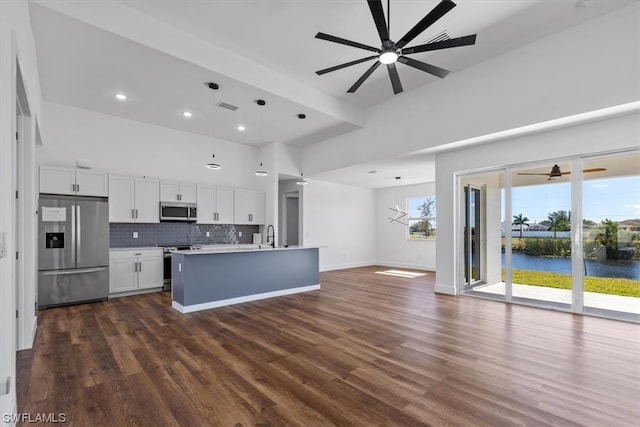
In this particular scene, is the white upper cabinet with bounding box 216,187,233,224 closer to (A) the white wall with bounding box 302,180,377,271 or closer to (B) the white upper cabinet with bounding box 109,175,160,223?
(B) the white upper cabinet with bounding box 109,175,160,223

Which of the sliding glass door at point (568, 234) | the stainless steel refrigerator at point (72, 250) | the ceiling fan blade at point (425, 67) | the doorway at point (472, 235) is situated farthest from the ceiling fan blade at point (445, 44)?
the stainless steel refrigerator at point (72, 250)

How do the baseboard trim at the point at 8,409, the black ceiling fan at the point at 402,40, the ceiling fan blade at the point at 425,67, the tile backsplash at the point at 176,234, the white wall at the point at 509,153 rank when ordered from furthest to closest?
the tile backsplash at the point at 176,234 < the white wall at the point at 509,153 < the ceiling fan blade at the point at 425,67 < the black ceiling fan at the point at 402,40 < the baseboard trim at the point at 8,409

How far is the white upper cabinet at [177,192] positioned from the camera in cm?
626

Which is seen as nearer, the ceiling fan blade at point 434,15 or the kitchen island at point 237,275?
the ceiling fan blade at point 434,15

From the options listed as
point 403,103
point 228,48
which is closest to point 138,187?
point 228,48

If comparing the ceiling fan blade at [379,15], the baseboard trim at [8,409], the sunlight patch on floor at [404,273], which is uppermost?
the ceiling fan blade at [379,15]

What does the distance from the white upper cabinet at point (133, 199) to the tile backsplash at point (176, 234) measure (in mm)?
405

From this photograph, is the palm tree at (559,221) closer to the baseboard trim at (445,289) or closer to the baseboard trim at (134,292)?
the baseboard trim at (445,289)

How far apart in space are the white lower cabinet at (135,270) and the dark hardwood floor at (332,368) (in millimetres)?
1005

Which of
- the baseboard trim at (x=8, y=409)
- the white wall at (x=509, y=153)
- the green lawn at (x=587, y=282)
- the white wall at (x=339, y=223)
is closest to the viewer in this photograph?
the baseboard trim at (x=8, y=409)

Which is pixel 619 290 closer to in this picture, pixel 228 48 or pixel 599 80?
pixel 599 80

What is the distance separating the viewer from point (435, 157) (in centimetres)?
611

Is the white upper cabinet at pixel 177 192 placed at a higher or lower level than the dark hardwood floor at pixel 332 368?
higher

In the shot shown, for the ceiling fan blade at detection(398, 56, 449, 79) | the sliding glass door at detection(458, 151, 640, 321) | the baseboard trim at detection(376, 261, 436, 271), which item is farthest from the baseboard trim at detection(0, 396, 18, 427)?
the baseboard trim at detection(376, 261, 436, 271)
